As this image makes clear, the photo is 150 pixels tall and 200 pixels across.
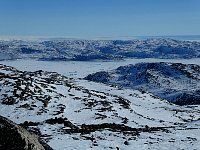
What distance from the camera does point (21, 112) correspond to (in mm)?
73312

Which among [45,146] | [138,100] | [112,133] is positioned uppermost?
[45,146]

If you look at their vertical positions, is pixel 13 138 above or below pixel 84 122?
above

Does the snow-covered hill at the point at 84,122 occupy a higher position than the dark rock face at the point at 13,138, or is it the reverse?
the dark rock face at the point at 13,138

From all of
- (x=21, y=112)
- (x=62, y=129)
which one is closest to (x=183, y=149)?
(x=62, y=129)

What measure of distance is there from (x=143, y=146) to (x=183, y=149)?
169 inches

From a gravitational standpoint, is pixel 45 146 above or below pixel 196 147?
above

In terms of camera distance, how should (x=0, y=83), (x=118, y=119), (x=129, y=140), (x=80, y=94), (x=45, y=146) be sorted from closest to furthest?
(x=45, y=146) < (x=129, y=140) < (x=118, y=119) < (x=0, y=83) < (x=80, y=94)

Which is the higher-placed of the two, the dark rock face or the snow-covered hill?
the dark rock face

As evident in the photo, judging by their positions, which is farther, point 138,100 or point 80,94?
point 138,100

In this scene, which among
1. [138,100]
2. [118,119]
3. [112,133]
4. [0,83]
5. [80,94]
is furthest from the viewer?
[138,100]

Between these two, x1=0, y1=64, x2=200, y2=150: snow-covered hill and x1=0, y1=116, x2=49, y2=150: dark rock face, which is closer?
x1=0, y1=116, x2=49, y2=150: dark rock face

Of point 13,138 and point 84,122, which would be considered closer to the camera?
point 13,138

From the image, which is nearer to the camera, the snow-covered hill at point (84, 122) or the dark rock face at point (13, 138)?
the dark rock face at point (13, 138)

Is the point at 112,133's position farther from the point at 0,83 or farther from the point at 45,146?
the point at 0,83
